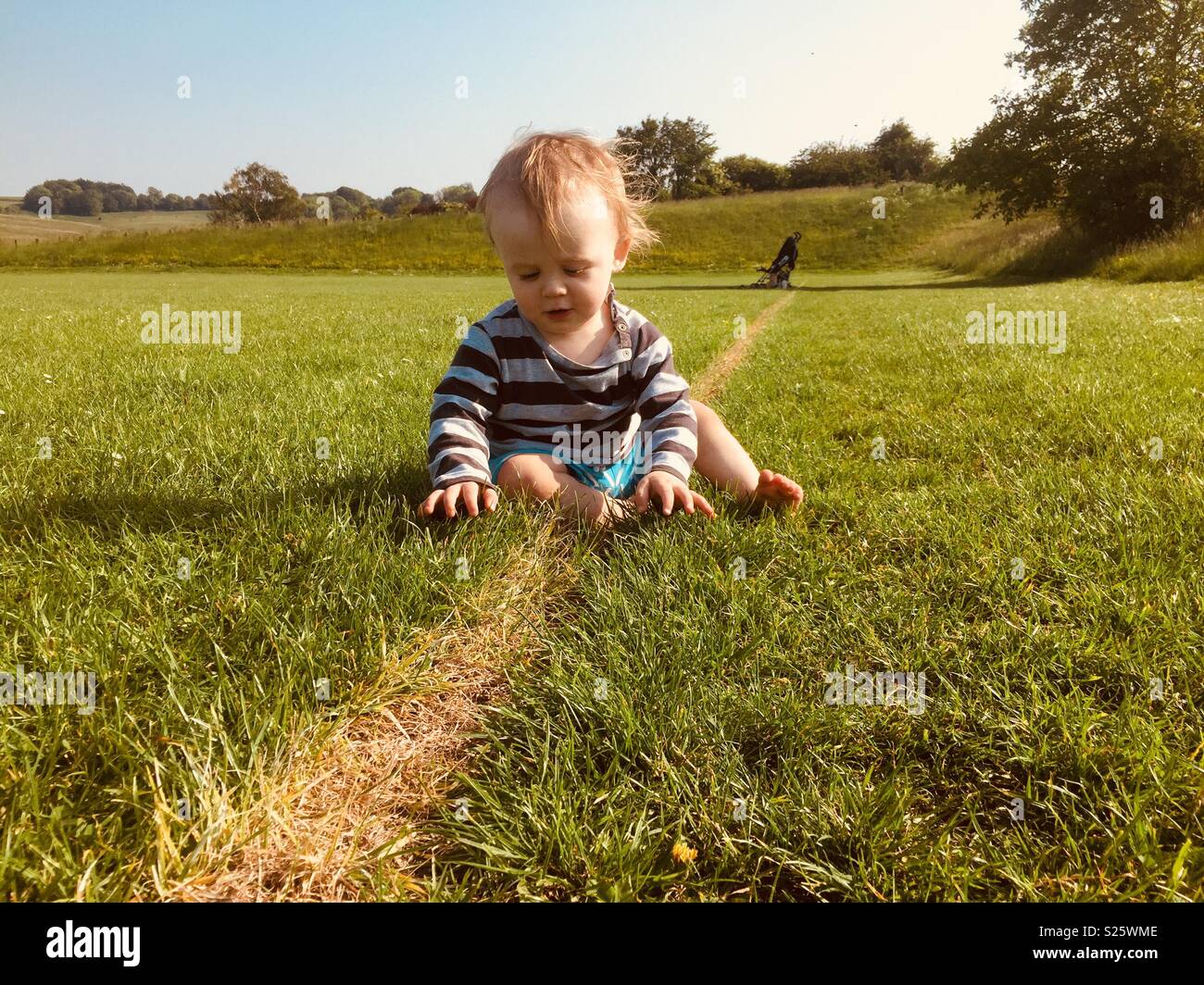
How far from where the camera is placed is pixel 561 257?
2.75 metres

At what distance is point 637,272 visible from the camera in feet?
143

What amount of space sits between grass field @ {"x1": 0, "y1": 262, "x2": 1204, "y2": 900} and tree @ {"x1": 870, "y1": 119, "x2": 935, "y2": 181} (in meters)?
81.2

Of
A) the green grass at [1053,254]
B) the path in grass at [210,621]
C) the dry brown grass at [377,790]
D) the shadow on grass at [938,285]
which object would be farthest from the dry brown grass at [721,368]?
the green grass at [1053,254]

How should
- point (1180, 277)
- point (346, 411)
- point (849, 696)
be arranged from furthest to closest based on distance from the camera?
point (1180, 277)
point (346, 411)
point (849, 696)

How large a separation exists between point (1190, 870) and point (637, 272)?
44932 mm

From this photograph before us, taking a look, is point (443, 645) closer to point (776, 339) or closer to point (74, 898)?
point (74, 898)

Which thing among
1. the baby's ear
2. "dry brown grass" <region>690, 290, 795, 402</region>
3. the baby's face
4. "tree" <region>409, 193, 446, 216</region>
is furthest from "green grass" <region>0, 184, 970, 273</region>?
the baby's face

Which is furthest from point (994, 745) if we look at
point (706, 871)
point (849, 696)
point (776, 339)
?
point (776, 339)

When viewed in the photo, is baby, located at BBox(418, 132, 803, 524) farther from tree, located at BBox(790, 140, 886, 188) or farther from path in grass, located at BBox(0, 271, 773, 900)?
tree, located at BBox(790, 140, 886, 188)

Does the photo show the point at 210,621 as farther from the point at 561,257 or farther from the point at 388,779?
the point at 561,257

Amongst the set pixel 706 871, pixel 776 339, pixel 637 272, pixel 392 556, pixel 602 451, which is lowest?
pixel 706 871

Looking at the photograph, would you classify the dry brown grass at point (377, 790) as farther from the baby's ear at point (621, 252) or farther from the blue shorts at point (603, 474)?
the baby's ear at point (621, 252)

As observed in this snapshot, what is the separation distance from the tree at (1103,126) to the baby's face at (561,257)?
31160 mm

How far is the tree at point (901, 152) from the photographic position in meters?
72.2
